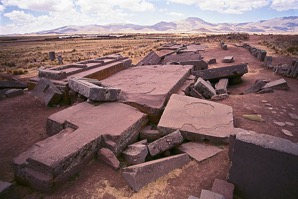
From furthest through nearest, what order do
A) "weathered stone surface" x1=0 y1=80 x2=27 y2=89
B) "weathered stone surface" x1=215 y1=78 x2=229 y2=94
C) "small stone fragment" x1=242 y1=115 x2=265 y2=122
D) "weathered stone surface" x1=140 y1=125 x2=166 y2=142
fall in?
"weathered stone surface" x1=0 y1=80 x2=27 y2=89 → "weathered stone surface" x1=215 y1=78 x2=229 y2=94 → "small stone fragment" x1=242 y1=115 x2=265 y2=122 → "weathered stone surface" x1=140 y1=125 x2=166 y2=142

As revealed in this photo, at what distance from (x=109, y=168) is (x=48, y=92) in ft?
12.6

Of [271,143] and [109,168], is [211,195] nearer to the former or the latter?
[271,143]

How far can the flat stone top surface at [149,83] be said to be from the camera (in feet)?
17.7

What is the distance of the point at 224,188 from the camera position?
2.87 metres

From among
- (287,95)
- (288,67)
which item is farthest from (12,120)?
(288,67)

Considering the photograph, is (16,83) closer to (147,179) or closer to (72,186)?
(72,186)

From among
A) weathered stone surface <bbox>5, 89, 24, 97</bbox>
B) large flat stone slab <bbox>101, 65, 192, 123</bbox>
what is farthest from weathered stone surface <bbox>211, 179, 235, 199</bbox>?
weathered stone surface <bbox>5, 89, 24, 97</bbox>

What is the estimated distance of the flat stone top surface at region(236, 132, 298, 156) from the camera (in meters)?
2.57

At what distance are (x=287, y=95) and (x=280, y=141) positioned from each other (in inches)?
194

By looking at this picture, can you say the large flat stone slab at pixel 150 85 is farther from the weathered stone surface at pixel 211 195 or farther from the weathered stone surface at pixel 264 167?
the weathered stone surface at pixel 211 195

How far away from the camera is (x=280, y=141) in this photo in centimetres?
275

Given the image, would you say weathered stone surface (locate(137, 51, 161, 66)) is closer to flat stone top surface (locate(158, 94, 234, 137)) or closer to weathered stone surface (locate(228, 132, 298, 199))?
flat stone top surface (locate(158, 94, 234, 137))

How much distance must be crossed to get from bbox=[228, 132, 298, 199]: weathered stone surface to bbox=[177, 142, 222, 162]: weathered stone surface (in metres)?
0.72

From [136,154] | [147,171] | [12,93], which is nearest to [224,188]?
[147,171]
